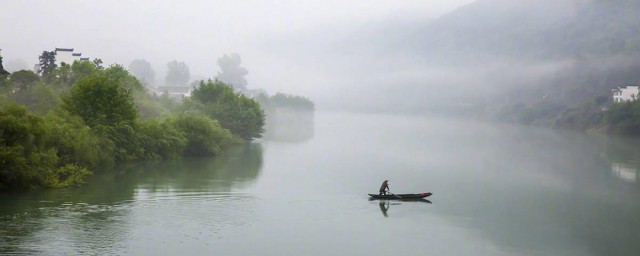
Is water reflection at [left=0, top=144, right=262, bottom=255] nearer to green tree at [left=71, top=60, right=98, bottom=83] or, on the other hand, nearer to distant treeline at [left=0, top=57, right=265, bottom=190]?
distant treeline at [left=0, top=57, right=265, bottom=190]

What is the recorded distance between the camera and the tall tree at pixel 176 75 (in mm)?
152000

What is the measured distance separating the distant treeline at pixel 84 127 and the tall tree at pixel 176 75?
93.5 metres

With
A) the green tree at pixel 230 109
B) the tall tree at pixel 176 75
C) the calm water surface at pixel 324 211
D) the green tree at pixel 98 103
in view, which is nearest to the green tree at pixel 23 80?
the green tree at pixel 98 103

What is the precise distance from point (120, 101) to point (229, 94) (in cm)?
2506

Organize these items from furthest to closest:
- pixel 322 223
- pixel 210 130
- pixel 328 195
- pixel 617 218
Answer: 1. pixel 210 130
2. pixel 328 195
3. pixel 617 218
4. pixel 322 223

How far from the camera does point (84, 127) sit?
106ft

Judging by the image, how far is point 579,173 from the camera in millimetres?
41281

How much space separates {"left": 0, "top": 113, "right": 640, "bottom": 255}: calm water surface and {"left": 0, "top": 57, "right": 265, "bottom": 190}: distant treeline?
119 centimetres

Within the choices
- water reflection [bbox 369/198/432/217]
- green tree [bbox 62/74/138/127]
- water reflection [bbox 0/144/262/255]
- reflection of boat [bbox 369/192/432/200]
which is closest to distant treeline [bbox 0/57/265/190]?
green tree [bbox 62/74/138/127]

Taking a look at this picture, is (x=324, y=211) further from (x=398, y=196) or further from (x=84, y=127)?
(x=84, y=127)

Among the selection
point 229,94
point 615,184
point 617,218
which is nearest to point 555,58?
point 229,94

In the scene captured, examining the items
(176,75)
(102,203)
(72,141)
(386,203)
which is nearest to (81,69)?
(72,141)

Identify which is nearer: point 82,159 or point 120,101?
point 82,159

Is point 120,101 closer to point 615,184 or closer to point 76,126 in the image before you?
point 76,126
